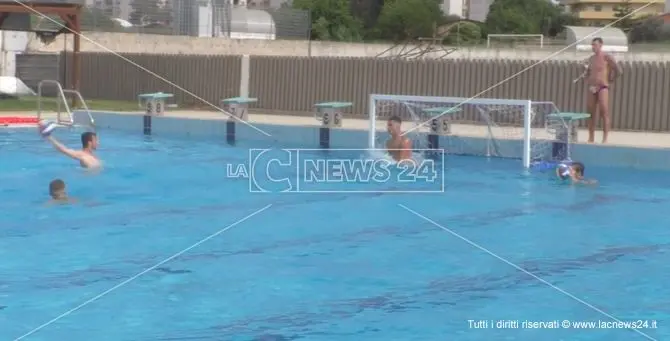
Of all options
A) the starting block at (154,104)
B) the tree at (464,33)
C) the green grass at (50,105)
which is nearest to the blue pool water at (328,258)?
the starting block at (154,104)

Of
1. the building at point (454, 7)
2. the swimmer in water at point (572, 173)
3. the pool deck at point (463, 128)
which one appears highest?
the building at point (454, 7)

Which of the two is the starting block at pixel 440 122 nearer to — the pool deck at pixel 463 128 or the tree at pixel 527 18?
the pool deck at pixel 463 128

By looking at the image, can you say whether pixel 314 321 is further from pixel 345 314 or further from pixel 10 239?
pixel 10 239

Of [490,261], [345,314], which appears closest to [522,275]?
[490,261]

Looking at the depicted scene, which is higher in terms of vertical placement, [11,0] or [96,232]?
[11,0]

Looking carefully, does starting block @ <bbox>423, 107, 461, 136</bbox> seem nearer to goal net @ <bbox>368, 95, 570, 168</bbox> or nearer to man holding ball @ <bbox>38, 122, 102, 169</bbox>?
goal net @ <bbox>368, 95, 570, 168</bbox>

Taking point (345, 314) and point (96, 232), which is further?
point (96, 232)

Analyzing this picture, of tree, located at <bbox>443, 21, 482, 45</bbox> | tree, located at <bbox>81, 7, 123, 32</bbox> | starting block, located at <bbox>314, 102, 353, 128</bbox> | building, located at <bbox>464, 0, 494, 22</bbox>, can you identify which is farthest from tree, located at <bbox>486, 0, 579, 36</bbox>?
starting block, located at <bbox>314, 102, 353, 128</bbox>

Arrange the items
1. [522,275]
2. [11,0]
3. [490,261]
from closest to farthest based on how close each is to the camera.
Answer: [522,275] < [490,261] < [11,0]

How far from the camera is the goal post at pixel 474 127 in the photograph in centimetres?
1711

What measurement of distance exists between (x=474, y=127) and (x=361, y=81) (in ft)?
14.9

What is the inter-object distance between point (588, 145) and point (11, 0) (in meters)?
15.7

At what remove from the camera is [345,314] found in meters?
7.53
